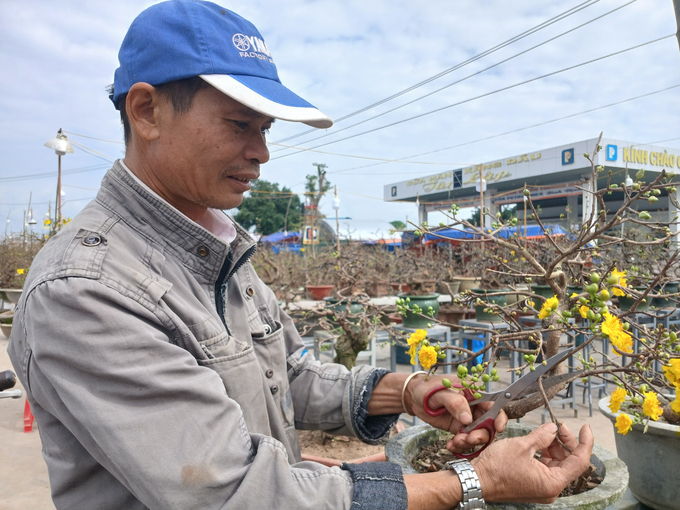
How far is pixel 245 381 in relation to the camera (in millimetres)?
1133

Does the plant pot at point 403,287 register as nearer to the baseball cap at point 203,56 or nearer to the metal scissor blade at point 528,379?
the metal scissor blade at point 528,379

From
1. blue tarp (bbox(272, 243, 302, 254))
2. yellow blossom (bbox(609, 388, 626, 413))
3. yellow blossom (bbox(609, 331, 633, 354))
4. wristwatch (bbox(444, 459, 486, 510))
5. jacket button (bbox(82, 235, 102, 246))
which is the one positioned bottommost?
wristwatch (bbox(444, 459, 486, 510))

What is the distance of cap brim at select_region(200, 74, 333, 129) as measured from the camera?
40.3 inches

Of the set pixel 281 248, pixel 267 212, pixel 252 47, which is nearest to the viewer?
pixel 252 47

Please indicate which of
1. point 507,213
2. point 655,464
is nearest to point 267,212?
point 507,213

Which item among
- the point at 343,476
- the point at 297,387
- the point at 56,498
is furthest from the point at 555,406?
the point at 56,498

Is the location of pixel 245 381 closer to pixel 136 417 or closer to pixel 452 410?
pixel 136 417

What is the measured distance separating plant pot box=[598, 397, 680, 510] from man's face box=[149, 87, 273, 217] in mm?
1603

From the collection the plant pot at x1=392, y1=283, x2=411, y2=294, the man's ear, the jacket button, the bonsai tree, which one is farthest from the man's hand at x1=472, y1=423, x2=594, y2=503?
the plant pot at x1=392, y1=283, x2=411, y2=294

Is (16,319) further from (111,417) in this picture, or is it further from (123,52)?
(123,52)

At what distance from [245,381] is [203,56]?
2.47 ft

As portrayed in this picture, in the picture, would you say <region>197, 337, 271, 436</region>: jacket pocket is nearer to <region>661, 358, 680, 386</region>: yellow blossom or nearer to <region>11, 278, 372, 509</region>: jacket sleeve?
<region>11, 278, 372, 509</region>: jacket sleeve

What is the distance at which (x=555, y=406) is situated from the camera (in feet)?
16.7

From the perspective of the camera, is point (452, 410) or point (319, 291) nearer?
point (452, 410)
